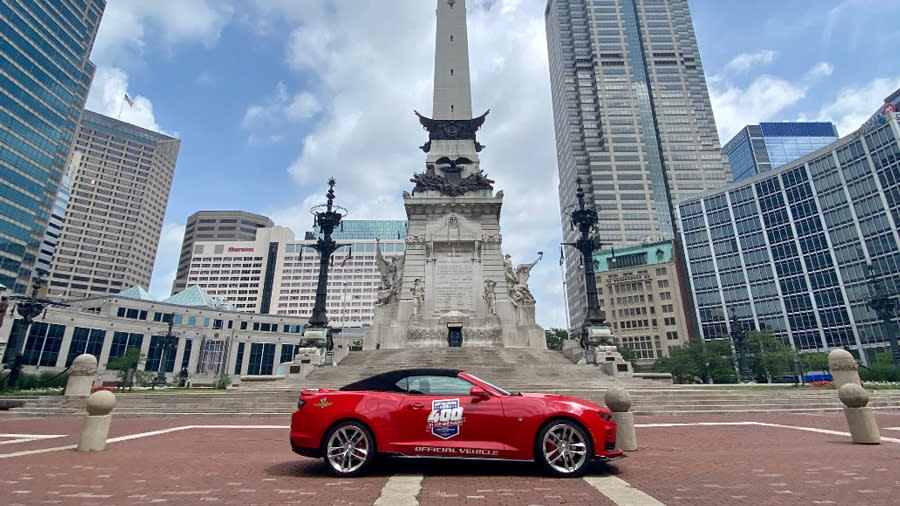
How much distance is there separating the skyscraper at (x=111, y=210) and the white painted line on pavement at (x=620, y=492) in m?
156

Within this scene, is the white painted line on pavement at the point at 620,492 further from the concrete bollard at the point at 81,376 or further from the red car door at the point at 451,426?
the concrete bollard at the point at 81,376

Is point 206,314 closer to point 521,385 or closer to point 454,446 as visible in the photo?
point 521,385

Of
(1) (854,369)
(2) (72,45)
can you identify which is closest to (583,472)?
(1) (854,369)

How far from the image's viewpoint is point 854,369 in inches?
577

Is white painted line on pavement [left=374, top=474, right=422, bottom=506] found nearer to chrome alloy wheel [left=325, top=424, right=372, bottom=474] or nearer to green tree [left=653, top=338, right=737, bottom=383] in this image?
chrome alloy wheel [left=325, top=424, right=372, bottom=474]

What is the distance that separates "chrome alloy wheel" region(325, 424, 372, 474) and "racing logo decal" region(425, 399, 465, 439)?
2.78 feet

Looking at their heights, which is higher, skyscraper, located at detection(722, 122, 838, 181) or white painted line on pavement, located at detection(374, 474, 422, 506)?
skyscraper, located at detection(722, 122, 838, 181)

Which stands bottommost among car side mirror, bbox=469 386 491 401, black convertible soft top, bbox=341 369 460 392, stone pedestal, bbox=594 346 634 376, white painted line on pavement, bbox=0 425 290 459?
white painted line on pavement, bbox=0 425 290 459

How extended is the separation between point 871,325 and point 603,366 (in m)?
60.2

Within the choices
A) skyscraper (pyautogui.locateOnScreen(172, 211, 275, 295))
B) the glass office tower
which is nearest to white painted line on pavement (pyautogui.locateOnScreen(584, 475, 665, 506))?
the glass office tower

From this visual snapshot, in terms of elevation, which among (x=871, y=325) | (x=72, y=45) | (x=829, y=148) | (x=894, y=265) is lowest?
(x=871, y=325)

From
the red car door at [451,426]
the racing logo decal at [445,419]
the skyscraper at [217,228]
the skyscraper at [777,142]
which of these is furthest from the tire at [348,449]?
the skyscraper at [777,142]

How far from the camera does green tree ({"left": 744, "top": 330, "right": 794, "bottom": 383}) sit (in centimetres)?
3753

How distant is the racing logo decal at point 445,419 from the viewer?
5441 mm
